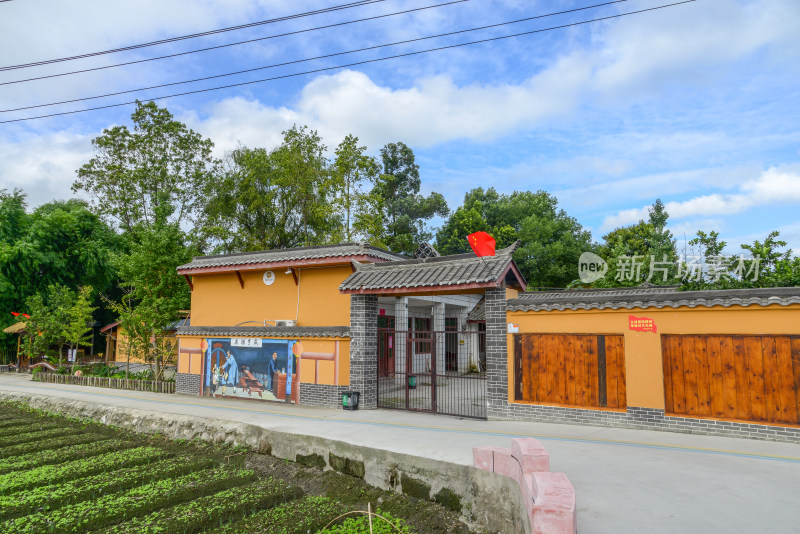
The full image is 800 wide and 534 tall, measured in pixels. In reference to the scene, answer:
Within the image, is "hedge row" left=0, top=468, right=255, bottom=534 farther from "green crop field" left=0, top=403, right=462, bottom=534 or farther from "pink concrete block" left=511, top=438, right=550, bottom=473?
"pink concrete block" left=511, top=438, right=550, bottom=473

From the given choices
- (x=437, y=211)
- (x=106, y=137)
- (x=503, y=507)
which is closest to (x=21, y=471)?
(x=503, y=507)

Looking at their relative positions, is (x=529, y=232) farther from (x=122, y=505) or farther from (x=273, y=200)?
(x=122, y=505)

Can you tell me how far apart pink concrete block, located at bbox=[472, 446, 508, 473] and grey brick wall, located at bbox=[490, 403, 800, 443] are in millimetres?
4074

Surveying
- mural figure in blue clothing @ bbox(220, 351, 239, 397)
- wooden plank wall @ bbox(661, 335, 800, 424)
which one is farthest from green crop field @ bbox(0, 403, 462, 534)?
wooden plank wall @ bbox(661, 335, 800, 424)

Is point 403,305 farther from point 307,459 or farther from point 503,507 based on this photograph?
point 503,507

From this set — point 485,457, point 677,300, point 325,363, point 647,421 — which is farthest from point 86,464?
point 677,300

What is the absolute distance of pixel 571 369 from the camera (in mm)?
9547

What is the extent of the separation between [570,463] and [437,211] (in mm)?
31473

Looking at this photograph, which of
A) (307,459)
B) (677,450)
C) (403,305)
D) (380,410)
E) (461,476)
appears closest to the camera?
(461,476)

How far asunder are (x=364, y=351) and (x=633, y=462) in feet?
21.3

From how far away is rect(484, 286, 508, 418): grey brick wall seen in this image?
33.0ft

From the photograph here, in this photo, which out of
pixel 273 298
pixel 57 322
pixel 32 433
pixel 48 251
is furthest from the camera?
pixel 48 251

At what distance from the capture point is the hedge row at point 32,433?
9391 mm

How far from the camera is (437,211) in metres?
37.2
